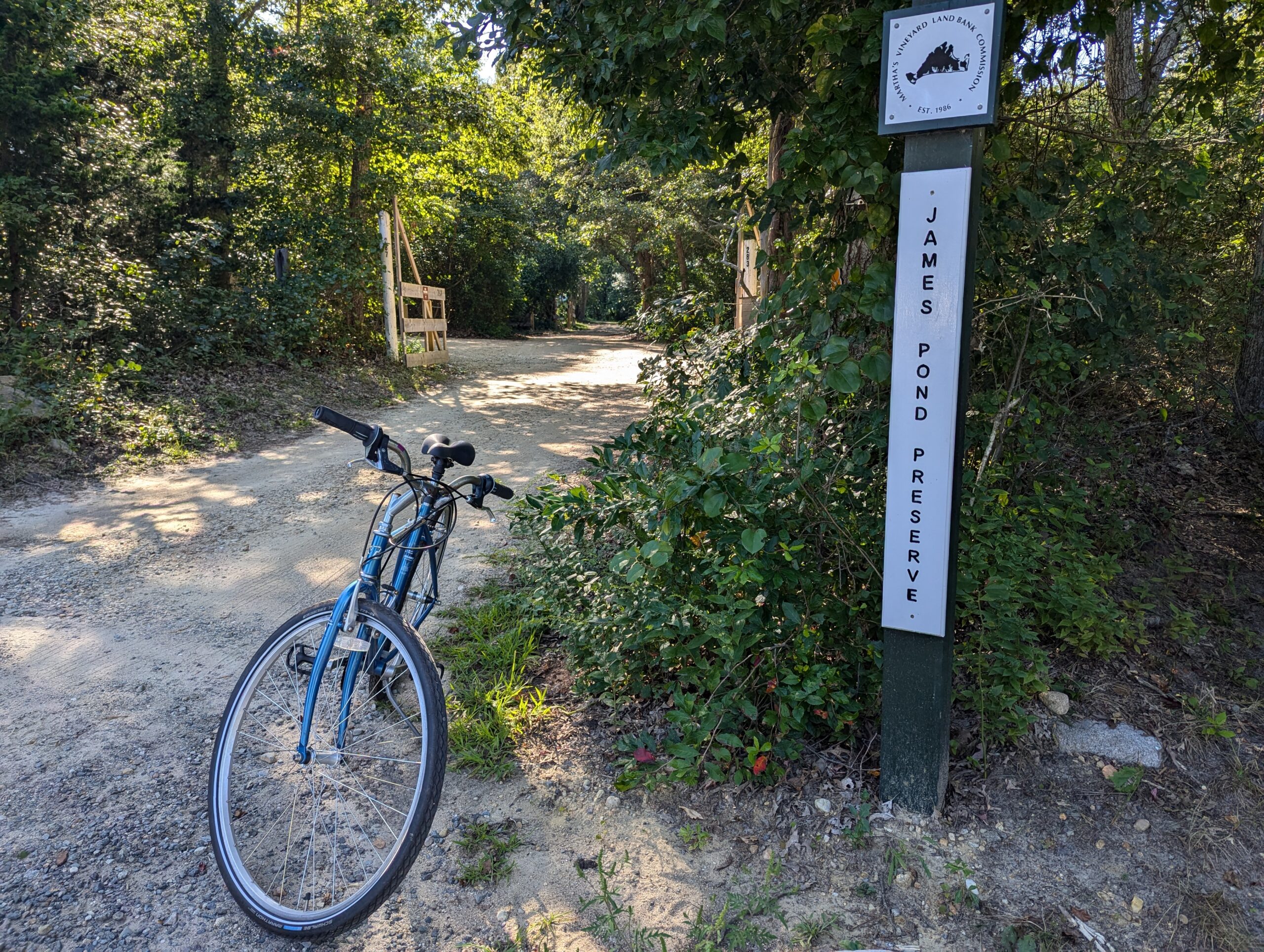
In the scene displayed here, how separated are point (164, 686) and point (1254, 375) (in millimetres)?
6601

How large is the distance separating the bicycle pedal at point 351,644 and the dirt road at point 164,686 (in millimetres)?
709

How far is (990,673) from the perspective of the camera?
266cm

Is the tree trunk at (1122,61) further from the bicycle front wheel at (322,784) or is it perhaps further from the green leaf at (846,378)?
the bicycle front wheel at (322,784)

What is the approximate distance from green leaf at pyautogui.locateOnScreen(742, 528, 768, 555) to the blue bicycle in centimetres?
76

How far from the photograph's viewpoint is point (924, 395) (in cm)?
219

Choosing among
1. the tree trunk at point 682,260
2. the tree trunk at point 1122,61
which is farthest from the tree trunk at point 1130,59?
the tree trunk at point 682,260

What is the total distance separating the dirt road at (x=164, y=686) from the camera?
2.13 m

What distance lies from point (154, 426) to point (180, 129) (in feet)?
15.6

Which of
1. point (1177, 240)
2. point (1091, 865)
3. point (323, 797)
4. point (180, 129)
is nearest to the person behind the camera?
point (1091, 865)

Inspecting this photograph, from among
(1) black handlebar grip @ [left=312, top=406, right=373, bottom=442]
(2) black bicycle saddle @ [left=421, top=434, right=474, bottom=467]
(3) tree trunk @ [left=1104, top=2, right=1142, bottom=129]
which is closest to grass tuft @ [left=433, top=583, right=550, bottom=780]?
(2) black bicycle saddle @ [left=421, top=434, right=474, bottom=467]

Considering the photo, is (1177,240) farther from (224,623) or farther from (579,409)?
(579,409)

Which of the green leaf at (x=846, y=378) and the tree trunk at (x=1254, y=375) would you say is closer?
the green leaf at (x=846, y=378)

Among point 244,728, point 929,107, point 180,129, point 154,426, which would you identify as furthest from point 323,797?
point 180,129

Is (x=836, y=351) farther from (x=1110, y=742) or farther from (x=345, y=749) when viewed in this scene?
(x=345, y=749)
